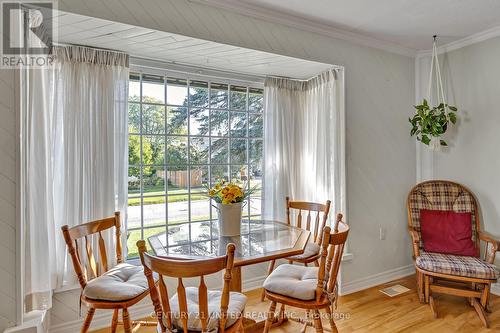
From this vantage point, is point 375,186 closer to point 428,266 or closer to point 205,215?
point 428,266

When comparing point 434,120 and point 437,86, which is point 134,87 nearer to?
point 434,120

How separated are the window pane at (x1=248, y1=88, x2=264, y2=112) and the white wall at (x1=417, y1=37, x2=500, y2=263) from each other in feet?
6.64

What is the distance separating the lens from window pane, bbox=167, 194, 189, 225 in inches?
109

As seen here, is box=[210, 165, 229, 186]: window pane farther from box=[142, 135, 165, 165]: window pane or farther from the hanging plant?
A: the hanging plant

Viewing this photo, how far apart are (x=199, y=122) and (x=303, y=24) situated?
4.35 feet

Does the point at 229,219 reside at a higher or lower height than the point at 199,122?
lower

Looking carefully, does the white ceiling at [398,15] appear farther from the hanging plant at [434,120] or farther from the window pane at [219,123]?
the window pane at [219,123]

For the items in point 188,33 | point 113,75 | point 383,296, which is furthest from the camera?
point 383,296

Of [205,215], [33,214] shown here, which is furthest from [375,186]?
[33,214]

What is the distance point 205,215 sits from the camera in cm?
293

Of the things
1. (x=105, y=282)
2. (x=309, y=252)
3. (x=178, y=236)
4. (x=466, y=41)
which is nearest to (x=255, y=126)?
(x=309, y=252)

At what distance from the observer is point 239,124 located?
3086 millimetres

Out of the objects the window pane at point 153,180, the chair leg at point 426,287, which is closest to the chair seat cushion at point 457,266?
the chair leg at point 426,287

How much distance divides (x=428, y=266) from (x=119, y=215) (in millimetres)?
2623
